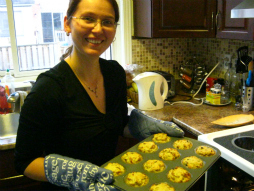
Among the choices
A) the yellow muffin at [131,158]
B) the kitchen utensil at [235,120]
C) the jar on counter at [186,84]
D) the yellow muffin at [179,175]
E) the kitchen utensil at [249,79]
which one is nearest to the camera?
the yellow muffin at [179,175]

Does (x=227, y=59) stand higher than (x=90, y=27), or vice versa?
(x=90, y=27)

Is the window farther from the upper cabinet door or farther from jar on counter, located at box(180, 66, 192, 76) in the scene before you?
the upper cabinet door

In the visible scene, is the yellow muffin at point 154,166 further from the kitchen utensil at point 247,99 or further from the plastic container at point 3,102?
the plastic container at point 3,102

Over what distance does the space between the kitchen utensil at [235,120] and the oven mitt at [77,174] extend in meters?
0.84

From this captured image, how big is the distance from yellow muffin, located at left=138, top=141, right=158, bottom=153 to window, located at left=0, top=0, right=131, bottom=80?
1206 millimetres

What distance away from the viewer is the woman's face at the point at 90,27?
3.20ft

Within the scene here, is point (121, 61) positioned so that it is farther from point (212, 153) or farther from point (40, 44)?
point (212, 153)

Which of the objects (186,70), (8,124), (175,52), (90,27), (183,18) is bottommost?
(8,124)

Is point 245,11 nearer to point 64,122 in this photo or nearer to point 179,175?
point 179,175

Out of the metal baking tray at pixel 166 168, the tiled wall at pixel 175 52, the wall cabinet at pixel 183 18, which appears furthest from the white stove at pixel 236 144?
the tiled wall at pixel 175 52

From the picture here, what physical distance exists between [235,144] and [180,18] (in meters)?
1.00

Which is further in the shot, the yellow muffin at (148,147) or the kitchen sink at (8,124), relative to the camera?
the kitchen sink at (8,124)

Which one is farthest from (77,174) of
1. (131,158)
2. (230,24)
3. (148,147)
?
(230,24)

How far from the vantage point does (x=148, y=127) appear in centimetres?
123
